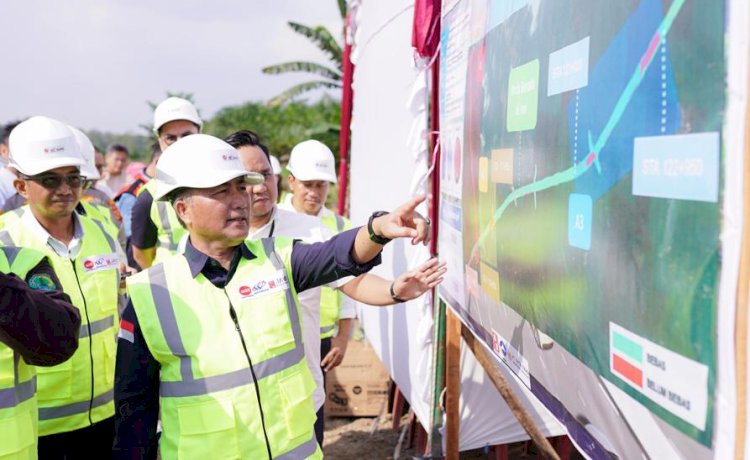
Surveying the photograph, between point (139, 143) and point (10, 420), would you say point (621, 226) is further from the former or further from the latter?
point (139, 143)

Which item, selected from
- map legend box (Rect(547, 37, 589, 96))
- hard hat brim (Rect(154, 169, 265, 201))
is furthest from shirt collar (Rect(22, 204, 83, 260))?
map legend box (Rect(547, 37, 589, 96))

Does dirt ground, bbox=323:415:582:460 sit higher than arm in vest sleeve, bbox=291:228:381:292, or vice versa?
arm in vest sleeve, bbox=291:228:381:292

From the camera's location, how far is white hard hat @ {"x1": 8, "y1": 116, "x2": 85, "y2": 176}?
10.1 feet

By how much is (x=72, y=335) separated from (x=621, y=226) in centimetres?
151

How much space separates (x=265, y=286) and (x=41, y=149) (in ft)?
4.35

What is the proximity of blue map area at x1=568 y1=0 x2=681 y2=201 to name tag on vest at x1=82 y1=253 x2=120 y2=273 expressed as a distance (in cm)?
230

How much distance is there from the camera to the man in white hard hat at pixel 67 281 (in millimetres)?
3117

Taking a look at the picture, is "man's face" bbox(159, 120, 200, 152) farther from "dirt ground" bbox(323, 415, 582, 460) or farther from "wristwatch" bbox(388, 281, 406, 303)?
"dirt ground" bbox(323, 415, 582, 460)

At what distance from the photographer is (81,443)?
3.24 meters

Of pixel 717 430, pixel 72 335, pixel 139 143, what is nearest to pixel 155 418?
pixel 72 335

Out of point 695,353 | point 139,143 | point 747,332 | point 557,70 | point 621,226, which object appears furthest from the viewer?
point 139,143

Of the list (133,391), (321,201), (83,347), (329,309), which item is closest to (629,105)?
(133,391)

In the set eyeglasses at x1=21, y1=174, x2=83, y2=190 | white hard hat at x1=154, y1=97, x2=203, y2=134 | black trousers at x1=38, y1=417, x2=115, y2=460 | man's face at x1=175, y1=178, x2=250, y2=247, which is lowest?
black trousers at x1=38, y1=417, x2=115, y2=460

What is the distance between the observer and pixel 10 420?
7.38 ft
